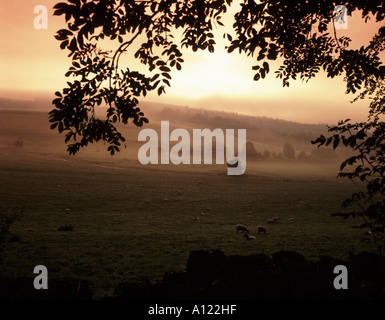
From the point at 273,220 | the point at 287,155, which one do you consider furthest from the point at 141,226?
the point at 287,155

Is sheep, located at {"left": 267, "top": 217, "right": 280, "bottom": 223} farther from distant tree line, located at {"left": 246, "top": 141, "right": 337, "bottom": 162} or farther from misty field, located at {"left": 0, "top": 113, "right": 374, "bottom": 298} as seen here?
distant tree line, located at {"left": 246, "top": 141, "right": 337, "bottom": 162}

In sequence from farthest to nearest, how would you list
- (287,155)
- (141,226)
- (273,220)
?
(287,155) → (273,220) → (141,226)

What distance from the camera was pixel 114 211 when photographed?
2536cm

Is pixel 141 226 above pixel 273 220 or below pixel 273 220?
above

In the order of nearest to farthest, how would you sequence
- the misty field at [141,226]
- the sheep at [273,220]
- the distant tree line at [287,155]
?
the misty field at [141,226], the sheep at [273,220], the distant tree line at [287,155]

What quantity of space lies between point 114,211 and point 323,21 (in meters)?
21.0

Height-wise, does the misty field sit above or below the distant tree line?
below

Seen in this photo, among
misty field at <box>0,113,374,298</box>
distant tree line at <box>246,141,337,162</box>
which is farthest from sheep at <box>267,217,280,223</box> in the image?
distant tree line at <box>246,141,337,162</box>

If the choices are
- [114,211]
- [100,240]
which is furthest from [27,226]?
[114,211]

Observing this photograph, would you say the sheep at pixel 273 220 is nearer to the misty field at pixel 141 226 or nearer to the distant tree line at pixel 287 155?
the misty field at pixel 141 226

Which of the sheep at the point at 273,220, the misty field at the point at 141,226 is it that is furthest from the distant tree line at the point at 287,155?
the sheep at the point at 273,220

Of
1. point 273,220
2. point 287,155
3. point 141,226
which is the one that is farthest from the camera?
point 287,155

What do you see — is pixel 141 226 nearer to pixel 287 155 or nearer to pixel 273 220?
pixel 273 220

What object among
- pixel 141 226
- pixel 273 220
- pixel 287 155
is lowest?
pixel 273 220
